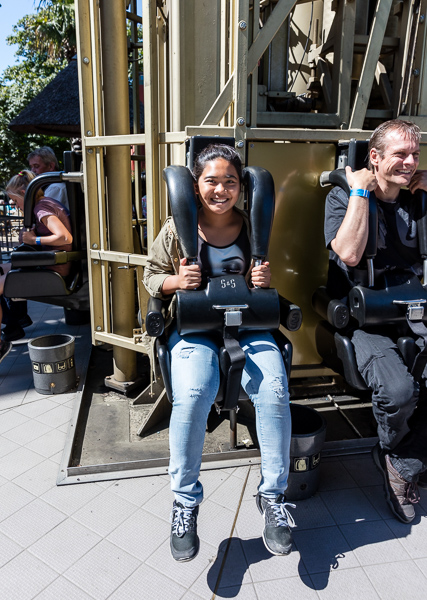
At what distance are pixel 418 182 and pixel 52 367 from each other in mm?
2622

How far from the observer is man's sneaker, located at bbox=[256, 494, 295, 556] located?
1.79m

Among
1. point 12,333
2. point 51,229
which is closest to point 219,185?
point 51,229

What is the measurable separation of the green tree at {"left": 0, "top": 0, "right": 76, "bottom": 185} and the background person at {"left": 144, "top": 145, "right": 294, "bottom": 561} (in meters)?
18.3

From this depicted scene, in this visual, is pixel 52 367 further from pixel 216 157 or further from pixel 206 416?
pixel 216 157

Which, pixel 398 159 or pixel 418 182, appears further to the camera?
pixel 418 182

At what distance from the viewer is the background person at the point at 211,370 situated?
184cm

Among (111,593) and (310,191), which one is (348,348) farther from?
(111,593)

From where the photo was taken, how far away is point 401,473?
214 cm

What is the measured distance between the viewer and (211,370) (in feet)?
6.36

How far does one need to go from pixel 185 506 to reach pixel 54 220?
2420 mm

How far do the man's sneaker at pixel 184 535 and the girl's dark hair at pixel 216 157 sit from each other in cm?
144

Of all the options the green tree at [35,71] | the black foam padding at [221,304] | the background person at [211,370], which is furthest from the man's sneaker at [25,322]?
the green tree at [35,71]

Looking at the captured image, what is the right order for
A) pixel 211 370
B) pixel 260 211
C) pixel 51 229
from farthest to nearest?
pixel 51 229, pixel 260 211, pixel 211 370

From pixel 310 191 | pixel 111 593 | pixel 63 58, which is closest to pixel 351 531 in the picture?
pixel 111 593
